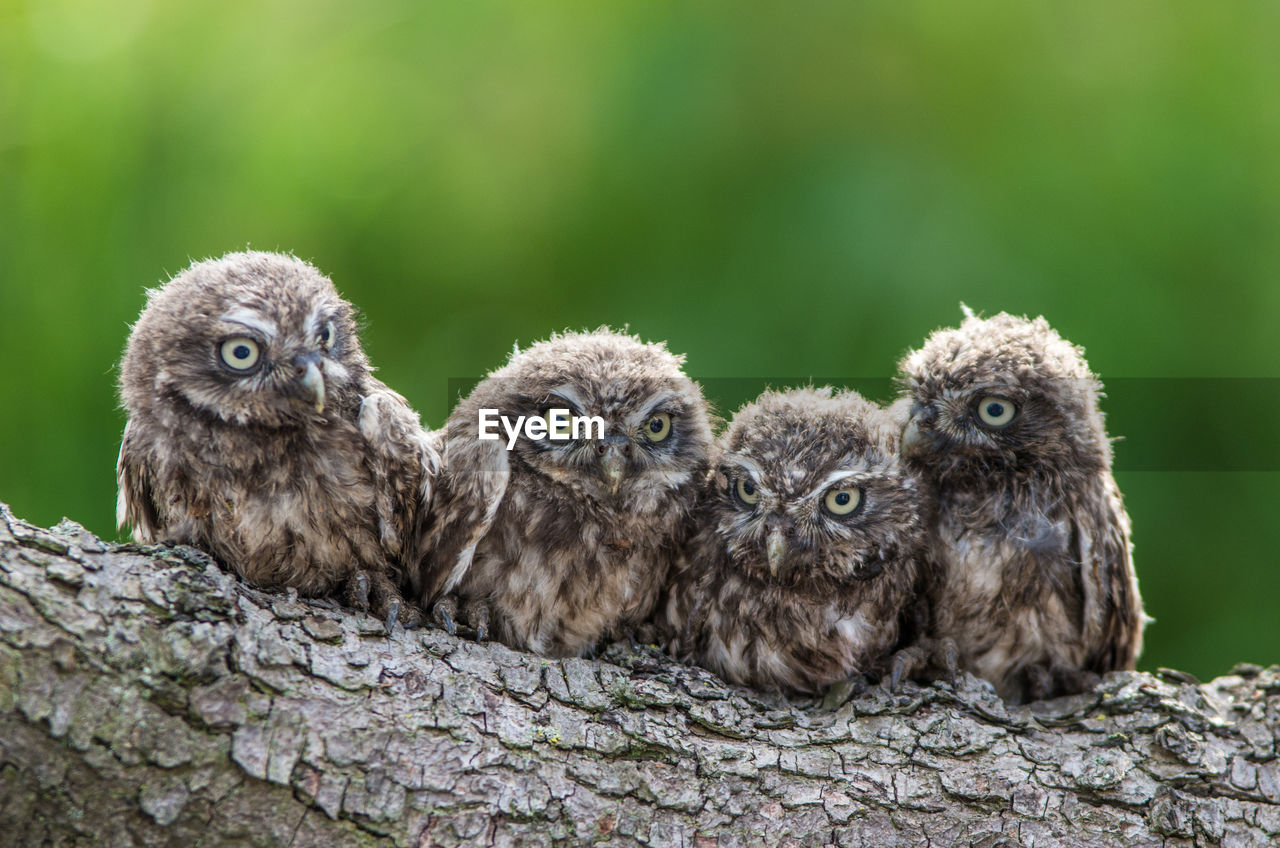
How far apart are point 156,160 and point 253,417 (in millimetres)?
2364

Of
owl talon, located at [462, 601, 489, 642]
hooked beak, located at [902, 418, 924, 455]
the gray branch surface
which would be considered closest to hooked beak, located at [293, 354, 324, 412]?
the gray branch surface

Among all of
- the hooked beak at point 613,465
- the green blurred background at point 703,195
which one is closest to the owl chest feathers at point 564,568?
the hooked beak at point 613,465

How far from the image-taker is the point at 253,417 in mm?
2611

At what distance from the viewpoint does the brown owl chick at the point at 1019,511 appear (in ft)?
10.3

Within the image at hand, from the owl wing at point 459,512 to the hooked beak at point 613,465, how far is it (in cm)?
30

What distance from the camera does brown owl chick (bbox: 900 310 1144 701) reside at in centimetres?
315

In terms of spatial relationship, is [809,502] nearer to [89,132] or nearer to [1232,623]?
[1232,623]

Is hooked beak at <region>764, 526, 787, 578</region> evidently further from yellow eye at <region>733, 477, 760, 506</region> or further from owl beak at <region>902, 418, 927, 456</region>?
owl beak at <region>902, 418, 927, 456</region>

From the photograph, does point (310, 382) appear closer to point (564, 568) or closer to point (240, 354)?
point (240, 354)

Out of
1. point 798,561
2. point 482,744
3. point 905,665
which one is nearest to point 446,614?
point 482,744

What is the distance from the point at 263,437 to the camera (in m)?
2.66

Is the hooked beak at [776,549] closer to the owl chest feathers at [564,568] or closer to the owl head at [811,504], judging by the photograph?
the owl head at [811,504]

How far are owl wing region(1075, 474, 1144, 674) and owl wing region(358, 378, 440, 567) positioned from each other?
2.10 meters

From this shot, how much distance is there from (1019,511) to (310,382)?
7.27 ft
